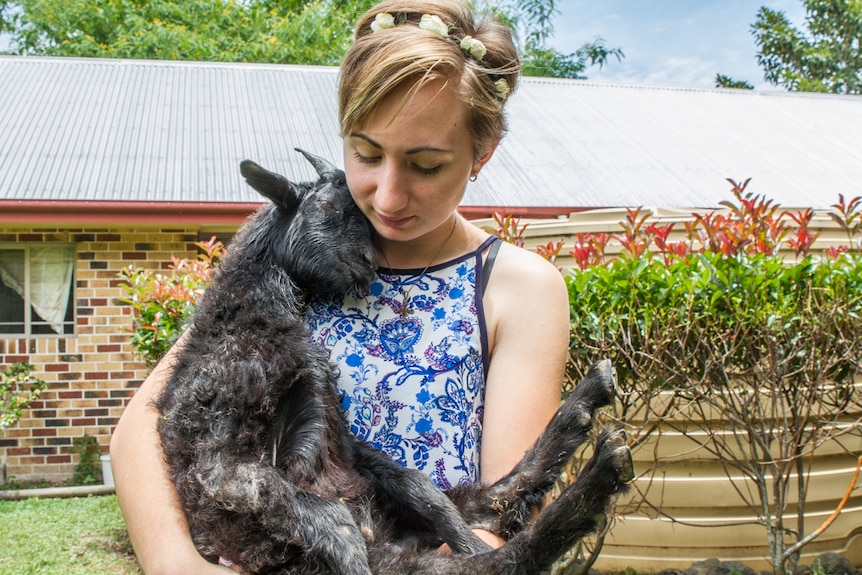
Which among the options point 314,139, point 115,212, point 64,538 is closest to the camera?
point 64,538

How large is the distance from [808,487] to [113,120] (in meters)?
10.5

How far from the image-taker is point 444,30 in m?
1.98

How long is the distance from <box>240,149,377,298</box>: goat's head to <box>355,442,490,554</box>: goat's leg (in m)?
0.49

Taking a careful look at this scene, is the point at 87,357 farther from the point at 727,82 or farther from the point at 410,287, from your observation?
the point at 727,82

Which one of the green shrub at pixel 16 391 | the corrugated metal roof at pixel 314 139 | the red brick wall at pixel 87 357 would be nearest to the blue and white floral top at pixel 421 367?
the corrugated metal roof at pixel 314 139

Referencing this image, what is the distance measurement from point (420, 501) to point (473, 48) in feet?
3.89

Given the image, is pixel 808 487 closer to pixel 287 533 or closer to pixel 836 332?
pixel 836 332

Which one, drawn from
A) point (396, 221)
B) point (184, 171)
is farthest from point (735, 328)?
point (184, 171)

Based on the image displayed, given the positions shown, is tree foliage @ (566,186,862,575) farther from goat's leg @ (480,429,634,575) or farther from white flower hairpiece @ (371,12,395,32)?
white flower hairpiece @ (371,12,395,32)

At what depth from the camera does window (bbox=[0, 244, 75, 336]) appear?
992 centimetres

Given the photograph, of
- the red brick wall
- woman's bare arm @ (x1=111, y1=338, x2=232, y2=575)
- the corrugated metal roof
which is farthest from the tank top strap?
the red brick wall

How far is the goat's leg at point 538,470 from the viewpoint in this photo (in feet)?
7.30

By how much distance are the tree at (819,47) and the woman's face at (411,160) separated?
97.3ft

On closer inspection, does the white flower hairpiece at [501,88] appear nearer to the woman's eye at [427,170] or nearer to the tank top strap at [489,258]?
the woman's eye at [427,170]
